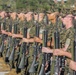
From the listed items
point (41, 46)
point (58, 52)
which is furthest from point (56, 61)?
point (41, 46)

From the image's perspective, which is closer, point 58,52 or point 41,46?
point 58,52

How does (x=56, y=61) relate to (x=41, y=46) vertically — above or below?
below

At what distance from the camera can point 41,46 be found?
10055 mm

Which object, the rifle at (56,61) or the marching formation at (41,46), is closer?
the marching formation at (41,46)

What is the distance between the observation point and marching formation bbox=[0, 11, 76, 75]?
7.88m

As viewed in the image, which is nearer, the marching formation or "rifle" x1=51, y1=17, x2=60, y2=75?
the marching formation

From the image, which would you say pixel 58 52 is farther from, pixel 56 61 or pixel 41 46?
pixel 41 46

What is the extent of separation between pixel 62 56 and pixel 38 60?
200cm

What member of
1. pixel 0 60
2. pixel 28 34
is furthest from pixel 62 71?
pixel 0 60

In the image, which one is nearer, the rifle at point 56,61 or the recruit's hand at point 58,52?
the recruit's hand at point 58,52

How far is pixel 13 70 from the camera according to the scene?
13375 mm

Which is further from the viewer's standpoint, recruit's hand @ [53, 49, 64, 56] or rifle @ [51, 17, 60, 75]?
rifle @ [51, 17, 60, 75]

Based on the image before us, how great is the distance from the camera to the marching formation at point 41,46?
788 cm

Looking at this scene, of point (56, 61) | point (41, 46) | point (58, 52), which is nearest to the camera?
point (58, 52)
